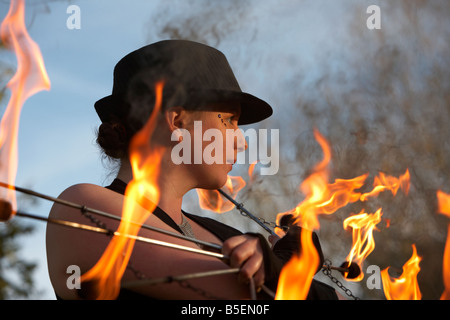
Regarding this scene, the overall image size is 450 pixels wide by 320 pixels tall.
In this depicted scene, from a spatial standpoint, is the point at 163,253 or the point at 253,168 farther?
the point at 253,168

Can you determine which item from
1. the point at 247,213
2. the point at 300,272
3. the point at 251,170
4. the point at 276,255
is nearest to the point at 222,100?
the point at 247,213

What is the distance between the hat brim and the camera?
7.91 ft

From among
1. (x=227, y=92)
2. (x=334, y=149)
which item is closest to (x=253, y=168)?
(x=334, y=149)

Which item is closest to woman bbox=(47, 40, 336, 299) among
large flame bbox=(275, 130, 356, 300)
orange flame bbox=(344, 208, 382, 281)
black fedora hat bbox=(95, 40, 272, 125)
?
black fedora hat bbox=(95, 40, 272, 125)

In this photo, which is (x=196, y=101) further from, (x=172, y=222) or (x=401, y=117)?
(x=401, y=117)

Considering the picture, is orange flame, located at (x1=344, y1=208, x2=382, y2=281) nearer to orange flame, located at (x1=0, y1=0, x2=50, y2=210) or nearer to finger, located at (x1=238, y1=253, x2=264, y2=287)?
finger, located at (x1=238, y1=253, x2=264, y2=287)

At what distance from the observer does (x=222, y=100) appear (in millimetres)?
2455

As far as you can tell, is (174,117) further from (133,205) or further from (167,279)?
(167,279)

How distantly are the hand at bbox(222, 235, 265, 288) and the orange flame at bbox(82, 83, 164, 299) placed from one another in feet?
1.04

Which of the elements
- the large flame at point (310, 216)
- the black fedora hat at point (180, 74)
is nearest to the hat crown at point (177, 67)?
the black fedora hat at point (180, 74)

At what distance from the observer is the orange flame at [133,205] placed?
1718 millimetres

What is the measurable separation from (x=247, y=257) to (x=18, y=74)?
42.7 inches

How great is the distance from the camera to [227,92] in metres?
2.46
